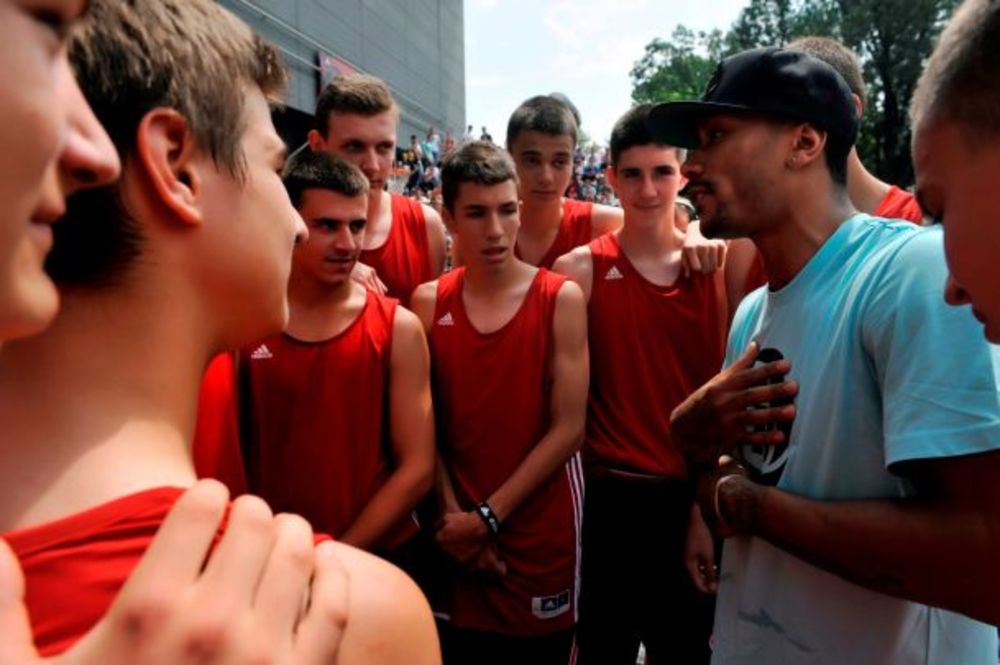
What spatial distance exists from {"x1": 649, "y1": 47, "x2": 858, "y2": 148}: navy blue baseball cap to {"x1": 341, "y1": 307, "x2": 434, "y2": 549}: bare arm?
4.82 feet

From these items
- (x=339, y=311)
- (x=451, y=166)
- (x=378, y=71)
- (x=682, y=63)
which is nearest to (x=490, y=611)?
(x=339, y=311)

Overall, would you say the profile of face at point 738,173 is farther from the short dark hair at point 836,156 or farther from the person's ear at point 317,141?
the person's ear at point 317,141

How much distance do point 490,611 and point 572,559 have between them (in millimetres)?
433

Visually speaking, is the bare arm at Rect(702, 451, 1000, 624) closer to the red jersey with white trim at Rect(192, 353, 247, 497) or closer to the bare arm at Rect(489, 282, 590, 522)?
the bare arm at Rect(489, 282, 590, 522)

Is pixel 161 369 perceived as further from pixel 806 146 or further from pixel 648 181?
pixel 648 181

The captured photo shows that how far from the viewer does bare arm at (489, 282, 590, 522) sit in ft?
10.3

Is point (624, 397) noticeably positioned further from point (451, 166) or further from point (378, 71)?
point (378, 71)

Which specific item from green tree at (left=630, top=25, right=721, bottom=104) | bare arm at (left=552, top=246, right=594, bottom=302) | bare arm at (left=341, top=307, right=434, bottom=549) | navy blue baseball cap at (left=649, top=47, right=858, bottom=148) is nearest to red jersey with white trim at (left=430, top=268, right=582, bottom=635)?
bare arm at (left=341, top=307, right=434, bottom=549)

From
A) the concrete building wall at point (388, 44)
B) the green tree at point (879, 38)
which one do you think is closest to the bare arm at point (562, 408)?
the concrete building wall at point (388, 44)

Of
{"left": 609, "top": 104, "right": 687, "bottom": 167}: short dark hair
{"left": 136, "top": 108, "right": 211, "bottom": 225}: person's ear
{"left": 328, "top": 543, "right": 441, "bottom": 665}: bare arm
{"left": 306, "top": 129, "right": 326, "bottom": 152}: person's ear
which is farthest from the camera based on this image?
{"left": 306, "top": 129, "right": 326, "bottom": 152}: person's ear

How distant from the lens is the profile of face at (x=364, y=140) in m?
4.21

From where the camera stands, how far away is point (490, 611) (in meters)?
3.18

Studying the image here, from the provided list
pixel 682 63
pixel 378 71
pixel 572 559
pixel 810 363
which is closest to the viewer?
pixel 810 363

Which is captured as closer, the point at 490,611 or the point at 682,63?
the point at 490,611
